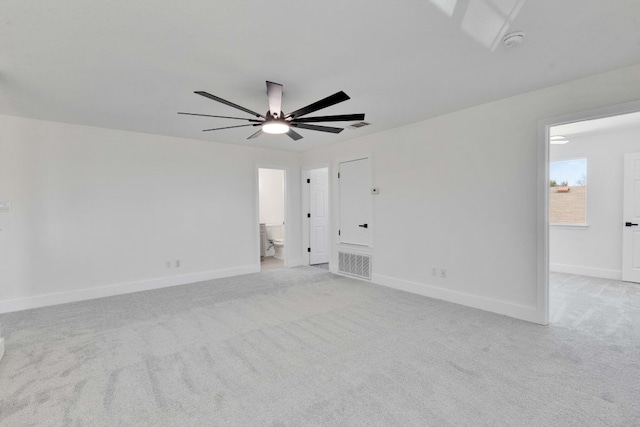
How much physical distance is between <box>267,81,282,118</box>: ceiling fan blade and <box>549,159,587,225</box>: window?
5.09m

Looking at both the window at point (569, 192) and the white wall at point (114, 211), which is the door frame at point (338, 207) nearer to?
the white wall at point (114, 211)

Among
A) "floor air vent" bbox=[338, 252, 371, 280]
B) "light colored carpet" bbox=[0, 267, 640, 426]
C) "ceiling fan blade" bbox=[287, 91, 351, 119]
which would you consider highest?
"ceiling fan blade" bbox=[287, 91, 351, 119]

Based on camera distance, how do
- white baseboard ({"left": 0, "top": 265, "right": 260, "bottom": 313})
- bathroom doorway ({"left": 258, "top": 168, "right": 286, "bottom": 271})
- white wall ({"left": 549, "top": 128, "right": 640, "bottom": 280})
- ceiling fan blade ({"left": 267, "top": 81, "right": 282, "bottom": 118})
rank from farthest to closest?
1. bathroom doorway ({"left": 258, "top": 168, "right": 286, "bottom": 271})
2. white wall ({"left": 549, "top": 128, "right": 640, "bottom": 280})
3. white baseboard ({"left": 0, "top": 265, "right": 260, "bottom": 313})
4. ceiling fan blade ({"left": 267, "top": 81, "right": 282, "bottom": 118})

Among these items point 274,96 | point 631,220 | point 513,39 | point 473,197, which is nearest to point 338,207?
point 473,197

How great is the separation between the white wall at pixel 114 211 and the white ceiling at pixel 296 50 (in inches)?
31.0

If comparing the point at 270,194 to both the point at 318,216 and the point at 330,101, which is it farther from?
the point at 330,101

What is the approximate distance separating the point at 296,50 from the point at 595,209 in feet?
19.4

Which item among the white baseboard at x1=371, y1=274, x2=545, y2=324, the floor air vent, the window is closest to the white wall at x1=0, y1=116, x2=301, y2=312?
the floor air vent

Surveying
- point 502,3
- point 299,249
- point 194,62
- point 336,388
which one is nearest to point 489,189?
point 502,3

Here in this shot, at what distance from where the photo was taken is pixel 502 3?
1789 mm

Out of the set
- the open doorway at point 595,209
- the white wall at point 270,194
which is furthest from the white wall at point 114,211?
the open doorway at point 595,209

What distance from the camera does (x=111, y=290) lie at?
444cm

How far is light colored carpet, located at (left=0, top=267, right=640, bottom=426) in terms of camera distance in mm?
1845

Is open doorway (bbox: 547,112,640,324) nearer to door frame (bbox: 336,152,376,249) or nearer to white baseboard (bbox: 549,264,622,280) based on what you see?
white baseboard (bbox: 549,264,622,280)
